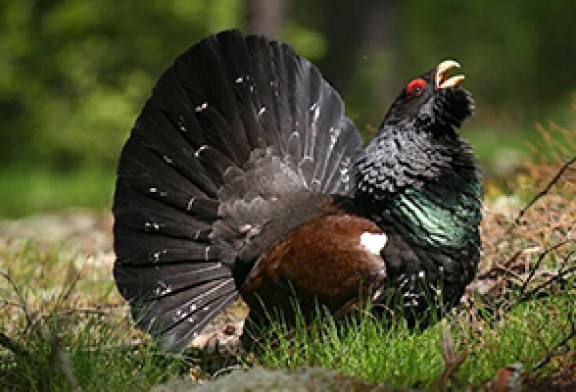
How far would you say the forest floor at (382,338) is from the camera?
12.0 feet

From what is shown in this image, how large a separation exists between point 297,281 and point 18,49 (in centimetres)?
1269

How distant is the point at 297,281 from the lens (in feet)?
15.2

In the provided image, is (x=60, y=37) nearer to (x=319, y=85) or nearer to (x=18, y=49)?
(x=18, y=49)

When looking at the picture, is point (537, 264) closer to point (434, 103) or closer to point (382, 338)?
point (382, 338)

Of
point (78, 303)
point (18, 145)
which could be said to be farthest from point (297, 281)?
point (18, 145)

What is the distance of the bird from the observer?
15.2ft

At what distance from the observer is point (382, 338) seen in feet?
13.3

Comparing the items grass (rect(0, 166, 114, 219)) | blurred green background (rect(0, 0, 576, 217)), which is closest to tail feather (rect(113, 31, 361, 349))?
grass (rect(0, 166, 114, 219))

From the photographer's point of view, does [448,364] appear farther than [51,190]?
No

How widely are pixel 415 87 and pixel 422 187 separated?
48 cm

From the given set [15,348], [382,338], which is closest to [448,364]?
[382,338]

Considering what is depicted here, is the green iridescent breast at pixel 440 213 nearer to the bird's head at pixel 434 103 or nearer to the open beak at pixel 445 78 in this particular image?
the bird's head at pixel 434 103

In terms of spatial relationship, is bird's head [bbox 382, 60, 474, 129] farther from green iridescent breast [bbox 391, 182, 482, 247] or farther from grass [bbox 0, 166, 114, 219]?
grass [bbox 0, 166, 114, 219]

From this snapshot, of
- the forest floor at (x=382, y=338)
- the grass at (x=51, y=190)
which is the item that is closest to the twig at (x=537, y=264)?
the forest floor at (x=382, y=338)
